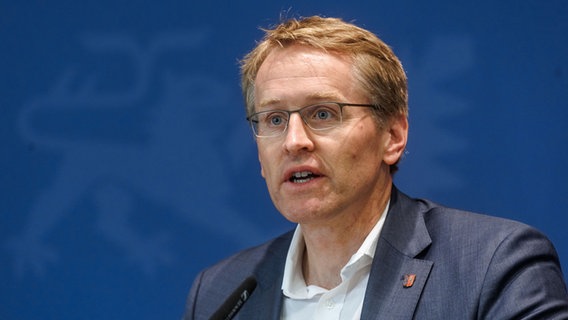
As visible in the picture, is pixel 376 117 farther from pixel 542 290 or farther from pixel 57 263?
pixel 57 263

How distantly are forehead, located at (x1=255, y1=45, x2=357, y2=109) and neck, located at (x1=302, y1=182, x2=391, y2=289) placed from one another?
0.34m

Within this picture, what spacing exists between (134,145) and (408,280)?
128 centimetres

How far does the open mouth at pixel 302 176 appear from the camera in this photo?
2504mm

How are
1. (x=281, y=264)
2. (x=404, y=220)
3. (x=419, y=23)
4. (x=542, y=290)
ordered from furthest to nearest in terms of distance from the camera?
(x=419, y=23) < (x=281, y=264) < (x=404, y=220) < (x=542, y=290)

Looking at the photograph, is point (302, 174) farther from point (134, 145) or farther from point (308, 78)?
point (134, 145)

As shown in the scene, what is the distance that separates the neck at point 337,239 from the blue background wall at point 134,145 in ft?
1.60

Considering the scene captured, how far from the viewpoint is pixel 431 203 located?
270cm

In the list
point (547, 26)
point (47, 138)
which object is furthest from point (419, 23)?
point (47, 138)

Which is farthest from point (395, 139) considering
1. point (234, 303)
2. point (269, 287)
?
point (234, 303)

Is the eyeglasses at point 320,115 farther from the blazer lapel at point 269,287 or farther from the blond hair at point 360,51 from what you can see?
the blazer lapel at point 269,287

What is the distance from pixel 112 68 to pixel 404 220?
1315 mm

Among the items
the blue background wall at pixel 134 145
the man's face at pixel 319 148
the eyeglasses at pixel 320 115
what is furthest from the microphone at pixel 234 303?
the blue background wall at pixel 134 145

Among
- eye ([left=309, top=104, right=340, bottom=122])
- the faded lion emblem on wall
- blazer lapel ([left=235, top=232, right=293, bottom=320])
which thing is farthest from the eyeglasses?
the faded lion emblem on wall

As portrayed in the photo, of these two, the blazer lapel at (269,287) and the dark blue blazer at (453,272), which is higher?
the blazer lapel at (269,287)
